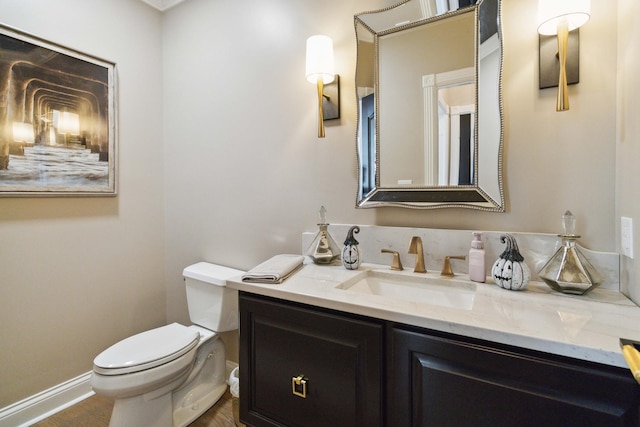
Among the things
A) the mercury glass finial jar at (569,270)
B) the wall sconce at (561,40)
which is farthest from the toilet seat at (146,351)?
the wall sconce at (561,40)

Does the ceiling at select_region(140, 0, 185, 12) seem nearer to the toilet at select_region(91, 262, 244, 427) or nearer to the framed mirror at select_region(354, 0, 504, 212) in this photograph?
the framed mirror at select_region(354, 0, 504, 212)

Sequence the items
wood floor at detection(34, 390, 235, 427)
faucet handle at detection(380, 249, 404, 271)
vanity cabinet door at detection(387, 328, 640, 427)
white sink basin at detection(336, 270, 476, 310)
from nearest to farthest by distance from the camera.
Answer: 1. vanity cabinet door at detection(387, 328, 640, 427)
2. white sink basin at detection(336, 270, 476, 310)
3. faucet handle at detection(380, 249, 404, 271)
4. wood floor at detection(34, 390, 235, 427)

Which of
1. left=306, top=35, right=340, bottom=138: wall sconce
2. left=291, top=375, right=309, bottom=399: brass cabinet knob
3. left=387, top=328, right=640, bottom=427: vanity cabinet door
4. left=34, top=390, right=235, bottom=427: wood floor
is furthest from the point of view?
Result: left=34, top=390, right=235, bottom=427: wood floor

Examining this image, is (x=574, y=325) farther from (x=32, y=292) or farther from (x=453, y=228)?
(x=32, y=292)

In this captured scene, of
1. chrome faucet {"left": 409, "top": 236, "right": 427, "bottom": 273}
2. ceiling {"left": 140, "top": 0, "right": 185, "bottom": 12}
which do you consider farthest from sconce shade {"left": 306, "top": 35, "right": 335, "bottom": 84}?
ceiling {"left": 140, "top": 0, "right": 185, "bottom": 12}

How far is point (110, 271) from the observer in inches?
77.0

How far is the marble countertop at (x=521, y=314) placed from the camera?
67cm

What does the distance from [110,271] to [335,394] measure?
1.73 metres

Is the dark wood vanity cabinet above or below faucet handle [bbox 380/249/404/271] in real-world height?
below

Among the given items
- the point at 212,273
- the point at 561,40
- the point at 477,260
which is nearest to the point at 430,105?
the point at 561,40

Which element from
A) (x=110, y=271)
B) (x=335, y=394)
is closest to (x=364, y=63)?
(x=335, y=394)

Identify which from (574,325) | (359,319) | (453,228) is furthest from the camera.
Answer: (453,228)

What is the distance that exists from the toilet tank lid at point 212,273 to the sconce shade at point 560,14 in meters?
1.74

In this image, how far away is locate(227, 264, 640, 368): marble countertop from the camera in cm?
67
